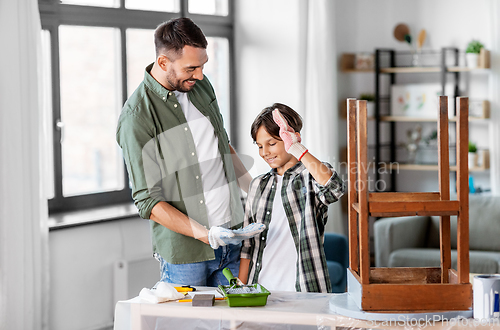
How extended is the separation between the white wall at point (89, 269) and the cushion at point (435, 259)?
4.66ft

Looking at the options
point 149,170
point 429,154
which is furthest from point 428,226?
point 149,170

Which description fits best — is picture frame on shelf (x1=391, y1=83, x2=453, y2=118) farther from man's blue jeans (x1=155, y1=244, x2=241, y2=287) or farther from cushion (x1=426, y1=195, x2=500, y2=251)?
man's blue jeans (x1=155, y1=244, x2=241, y2=287)

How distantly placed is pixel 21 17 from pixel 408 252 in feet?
8.02

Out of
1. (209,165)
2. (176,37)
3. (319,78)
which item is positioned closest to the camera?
(176,37)

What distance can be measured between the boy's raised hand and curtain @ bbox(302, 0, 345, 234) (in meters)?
2.38

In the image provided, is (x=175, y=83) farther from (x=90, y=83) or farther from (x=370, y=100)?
(x=370, y=100)

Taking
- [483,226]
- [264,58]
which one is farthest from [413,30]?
[483,226]

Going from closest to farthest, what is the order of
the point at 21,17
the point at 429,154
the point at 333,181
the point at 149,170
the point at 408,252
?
the point at 333,181 → the point at 149,170 → the point at 21,17 → the point at 408,252 → the point at 429,154

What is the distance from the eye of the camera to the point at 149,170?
1.83 m

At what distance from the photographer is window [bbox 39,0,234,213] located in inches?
127

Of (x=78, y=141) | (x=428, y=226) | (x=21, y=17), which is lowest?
(x=428, y=226)

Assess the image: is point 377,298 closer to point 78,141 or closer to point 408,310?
point 408,310

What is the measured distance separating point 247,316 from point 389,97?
3.45 meters

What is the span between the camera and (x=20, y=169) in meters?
2.70
